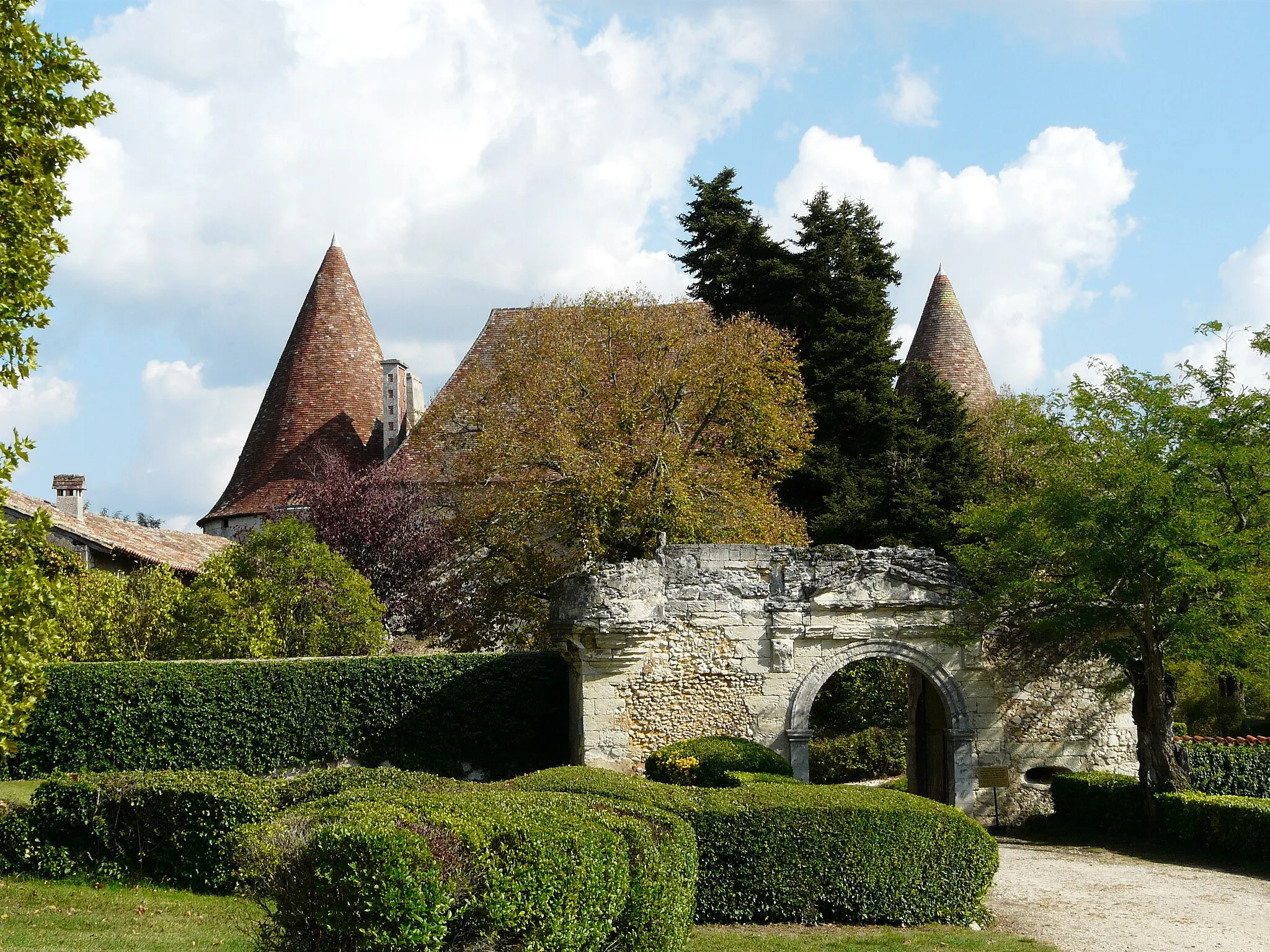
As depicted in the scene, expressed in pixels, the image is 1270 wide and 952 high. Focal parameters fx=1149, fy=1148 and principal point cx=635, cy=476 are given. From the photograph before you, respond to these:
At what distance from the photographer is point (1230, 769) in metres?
14.9

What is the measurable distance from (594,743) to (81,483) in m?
15.3

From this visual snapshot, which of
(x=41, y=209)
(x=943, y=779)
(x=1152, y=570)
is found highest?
(x=41, y=209)

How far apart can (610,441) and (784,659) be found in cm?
563

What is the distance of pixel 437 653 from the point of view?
56.1ft

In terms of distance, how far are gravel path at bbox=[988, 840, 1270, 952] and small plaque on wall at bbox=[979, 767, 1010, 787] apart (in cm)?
212

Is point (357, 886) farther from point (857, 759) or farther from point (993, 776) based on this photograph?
point (857, 759)

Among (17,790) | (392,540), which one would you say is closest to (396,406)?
(392,540)

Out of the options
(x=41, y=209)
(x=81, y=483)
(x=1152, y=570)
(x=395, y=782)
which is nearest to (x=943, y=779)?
(x=1152, y=570)

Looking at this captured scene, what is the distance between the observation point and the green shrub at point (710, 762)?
12.8 meters

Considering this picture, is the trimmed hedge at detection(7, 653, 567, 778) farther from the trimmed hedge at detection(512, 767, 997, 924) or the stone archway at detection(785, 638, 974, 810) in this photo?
the trimmed hedge at detection(512, 767, 997, 924)

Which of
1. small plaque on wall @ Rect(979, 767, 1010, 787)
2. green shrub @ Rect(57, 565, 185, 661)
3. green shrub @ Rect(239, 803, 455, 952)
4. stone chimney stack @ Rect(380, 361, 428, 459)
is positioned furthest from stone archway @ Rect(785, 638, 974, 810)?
stone chimney stack @ Rect(380, 361, 428, 459)

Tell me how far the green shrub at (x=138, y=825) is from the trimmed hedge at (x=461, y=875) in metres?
3.85

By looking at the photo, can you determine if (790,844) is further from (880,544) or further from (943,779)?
(880,544)

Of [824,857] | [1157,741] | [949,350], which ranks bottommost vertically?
[824,857]
